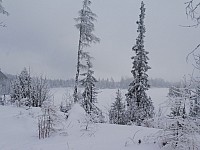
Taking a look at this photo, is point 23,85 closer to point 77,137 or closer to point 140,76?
point 140,76

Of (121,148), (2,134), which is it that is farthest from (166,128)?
(2,134)

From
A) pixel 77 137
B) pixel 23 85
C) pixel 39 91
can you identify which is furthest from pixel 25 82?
pixel 77 137

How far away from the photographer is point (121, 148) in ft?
20.1

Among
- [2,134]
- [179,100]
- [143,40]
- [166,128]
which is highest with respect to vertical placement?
[143,40]

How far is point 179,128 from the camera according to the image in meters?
5.43

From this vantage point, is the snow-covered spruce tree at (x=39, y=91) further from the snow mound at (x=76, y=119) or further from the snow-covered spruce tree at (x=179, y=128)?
the snow-covered spruce tree at (x=179, y=128)

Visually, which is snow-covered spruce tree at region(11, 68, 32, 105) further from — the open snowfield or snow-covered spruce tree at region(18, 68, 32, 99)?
the open snowfield

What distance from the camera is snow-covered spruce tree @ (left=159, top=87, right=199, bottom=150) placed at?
517 centimetres

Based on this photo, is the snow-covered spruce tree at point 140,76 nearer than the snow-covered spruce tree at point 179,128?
No

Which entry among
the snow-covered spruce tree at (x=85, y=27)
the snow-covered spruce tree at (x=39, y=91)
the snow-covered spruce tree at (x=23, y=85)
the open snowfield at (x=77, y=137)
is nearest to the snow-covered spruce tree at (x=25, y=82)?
the snow-covered spruce tree at (x=23, y=85)

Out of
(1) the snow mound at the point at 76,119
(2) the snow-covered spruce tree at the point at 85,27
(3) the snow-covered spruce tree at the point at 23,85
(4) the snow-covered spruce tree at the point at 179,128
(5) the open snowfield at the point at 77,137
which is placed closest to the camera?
(4) the snow-covered spruce tree at the point at 179,128

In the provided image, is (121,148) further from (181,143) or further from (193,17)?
(193,17)

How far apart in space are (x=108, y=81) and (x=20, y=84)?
525 ft

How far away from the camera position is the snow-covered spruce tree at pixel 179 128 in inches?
204
